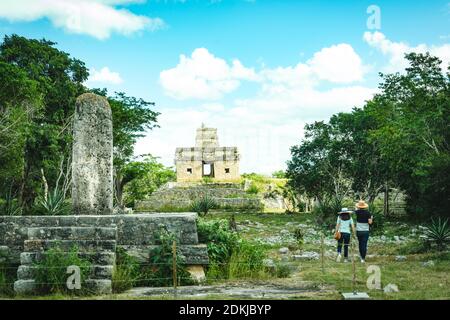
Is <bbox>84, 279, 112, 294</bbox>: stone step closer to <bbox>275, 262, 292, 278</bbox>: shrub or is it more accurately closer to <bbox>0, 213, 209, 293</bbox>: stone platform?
<bbox>0, 213, 209, 293</bbox>: stone platform

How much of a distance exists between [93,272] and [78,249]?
1.77ft

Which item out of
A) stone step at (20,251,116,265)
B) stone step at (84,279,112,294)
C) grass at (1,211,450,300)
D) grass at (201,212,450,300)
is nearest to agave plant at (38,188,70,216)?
stone step at (20,251,116,265)

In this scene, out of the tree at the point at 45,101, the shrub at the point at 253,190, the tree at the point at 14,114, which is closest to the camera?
the tree at the point at 14,114

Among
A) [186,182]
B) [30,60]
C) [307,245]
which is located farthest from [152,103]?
[307,245]

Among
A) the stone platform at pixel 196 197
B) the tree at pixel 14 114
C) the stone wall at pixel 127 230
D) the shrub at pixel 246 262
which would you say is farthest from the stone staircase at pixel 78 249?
the stone platform at pixel 196 197

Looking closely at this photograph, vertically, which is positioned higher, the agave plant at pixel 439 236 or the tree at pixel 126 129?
the tree at pixel 126 129

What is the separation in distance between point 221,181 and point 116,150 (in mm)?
14735

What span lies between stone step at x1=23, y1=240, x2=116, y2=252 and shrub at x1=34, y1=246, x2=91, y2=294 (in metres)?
0.40

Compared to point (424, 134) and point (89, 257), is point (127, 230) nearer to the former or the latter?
point (89, 257)

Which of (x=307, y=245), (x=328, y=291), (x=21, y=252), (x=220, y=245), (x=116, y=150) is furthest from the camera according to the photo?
(x=116, y=150)

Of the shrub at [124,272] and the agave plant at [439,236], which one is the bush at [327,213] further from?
the shrub at [124,272]

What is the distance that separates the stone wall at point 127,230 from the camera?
871 centimetres

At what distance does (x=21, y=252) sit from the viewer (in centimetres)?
852
